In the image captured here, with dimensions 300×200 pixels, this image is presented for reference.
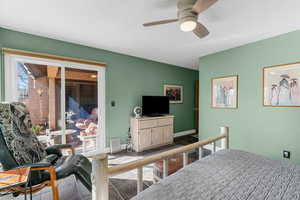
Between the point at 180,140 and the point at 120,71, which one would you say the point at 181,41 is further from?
the point at 180,140

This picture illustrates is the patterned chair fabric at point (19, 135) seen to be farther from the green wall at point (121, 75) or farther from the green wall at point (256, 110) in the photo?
the green wall at point (256, 110)

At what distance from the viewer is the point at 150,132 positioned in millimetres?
3613

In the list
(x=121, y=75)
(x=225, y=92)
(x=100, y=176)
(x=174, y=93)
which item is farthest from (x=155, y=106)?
(x=100, y=176)

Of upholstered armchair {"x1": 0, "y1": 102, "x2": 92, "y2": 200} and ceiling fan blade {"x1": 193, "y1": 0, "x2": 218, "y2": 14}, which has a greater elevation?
ceiling fan blade {"x1": 193, "y1": 0, "x2": 218, "y2": 14}

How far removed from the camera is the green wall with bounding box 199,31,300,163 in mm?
2416

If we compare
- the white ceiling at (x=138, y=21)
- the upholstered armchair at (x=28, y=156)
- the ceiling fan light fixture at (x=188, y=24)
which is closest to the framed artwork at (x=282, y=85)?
the white ceiling at (x=138, y=21)

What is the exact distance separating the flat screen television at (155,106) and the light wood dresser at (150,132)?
231mm

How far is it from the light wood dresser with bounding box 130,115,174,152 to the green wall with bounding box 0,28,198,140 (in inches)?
14.4

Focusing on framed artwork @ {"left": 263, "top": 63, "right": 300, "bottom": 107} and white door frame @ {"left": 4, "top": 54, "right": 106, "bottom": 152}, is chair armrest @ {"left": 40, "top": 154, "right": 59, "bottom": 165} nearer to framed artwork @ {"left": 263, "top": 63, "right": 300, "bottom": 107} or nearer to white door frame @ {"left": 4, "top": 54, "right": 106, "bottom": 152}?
white door frame @ {"left": 4, "top": 54, "right": 106, "bottom": 152}

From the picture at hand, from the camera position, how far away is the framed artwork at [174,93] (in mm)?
4586

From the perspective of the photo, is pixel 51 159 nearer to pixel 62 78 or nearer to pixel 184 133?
pixel 62 78

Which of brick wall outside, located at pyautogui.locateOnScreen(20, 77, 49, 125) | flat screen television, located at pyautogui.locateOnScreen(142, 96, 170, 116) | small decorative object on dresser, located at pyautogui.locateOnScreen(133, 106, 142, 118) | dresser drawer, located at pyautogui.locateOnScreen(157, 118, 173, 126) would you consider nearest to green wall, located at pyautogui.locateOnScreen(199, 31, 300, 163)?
dresser drawer, located at pyautogui.locateOnScreen(157, 118, 173, 126)

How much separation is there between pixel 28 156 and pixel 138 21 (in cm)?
233

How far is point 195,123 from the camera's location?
5422 millimetres
